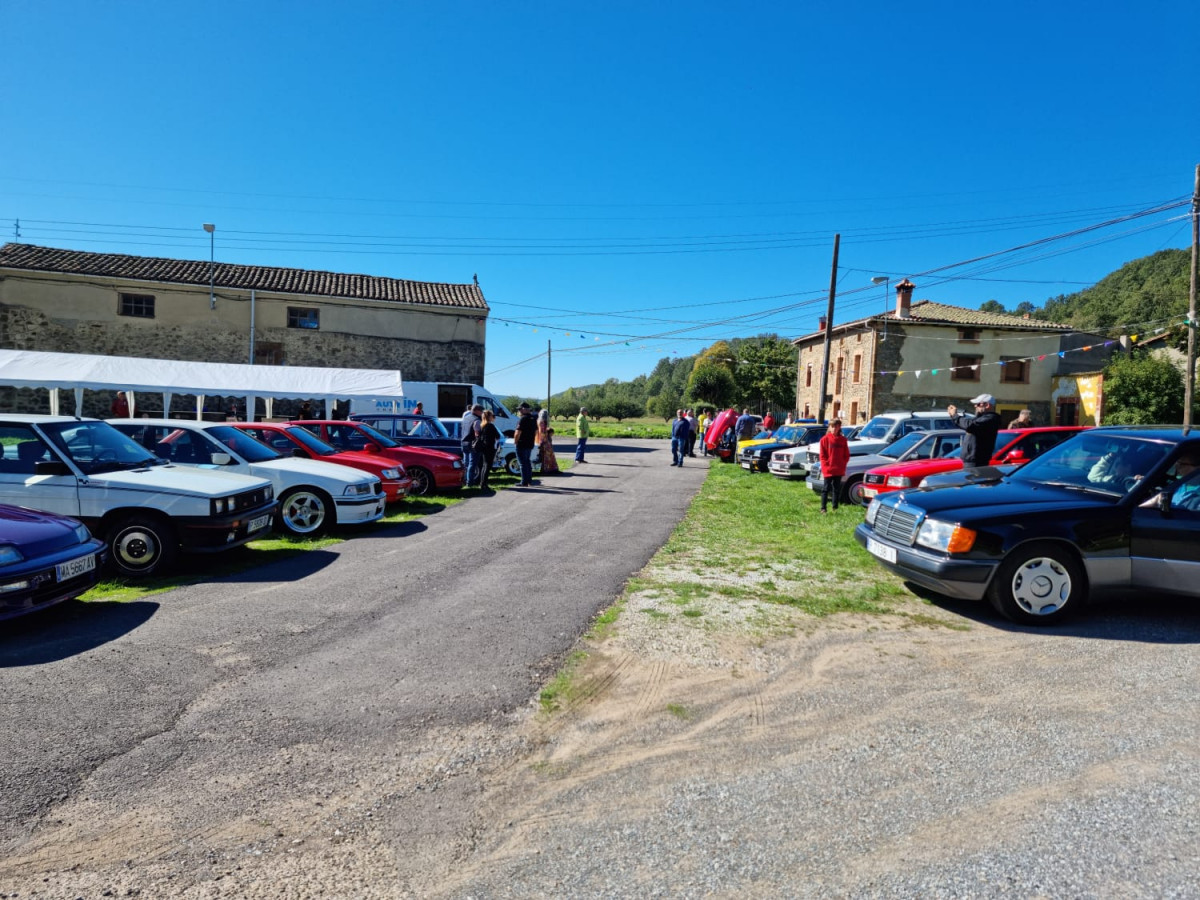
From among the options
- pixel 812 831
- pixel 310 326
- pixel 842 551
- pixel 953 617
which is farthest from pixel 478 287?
pixel 812 831

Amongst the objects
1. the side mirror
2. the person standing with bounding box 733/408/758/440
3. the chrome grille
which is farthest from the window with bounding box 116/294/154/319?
the chrome grille

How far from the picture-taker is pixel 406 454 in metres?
13.3

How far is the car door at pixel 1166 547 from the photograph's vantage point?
17.3 ft

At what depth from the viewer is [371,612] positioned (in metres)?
5.57

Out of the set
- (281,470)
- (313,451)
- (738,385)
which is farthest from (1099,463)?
(738,385)

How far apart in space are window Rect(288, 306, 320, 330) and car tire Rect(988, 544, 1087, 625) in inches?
1157

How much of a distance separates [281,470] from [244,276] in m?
24.8

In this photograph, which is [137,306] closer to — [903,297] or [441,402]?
[441,402]

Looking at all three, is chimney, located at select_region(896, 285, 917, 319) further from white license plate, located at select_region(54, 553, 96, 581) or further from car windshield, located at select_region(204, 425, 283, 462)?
white license plate, located at select_region(54, 553, 96, 581)

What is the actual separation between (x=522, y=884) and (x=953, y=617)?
4.55m

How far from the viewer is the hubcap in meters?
5.39

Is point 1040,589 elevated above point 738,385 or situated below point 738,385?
below

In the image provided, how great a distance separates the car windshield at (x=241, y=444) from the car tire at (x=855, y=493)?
30.5ft

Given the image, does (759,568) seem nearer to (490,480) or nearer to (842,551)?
(842,551)
